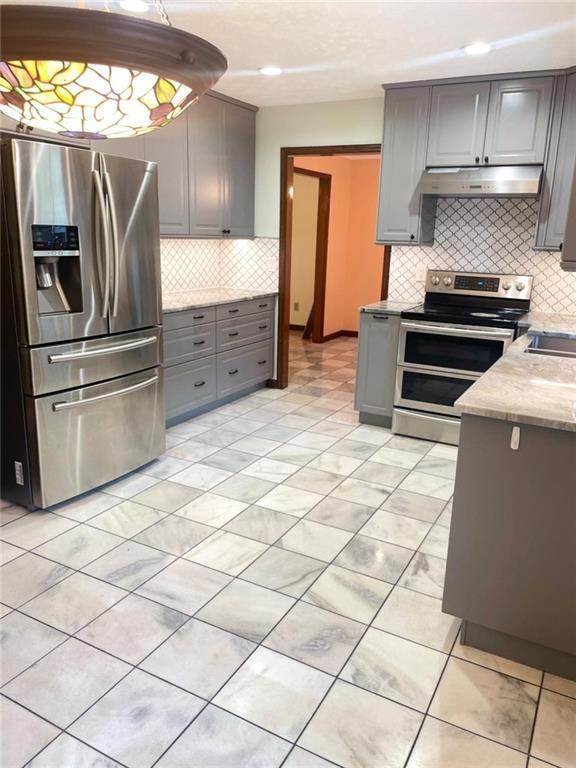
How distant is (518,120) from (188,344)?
2755 millimetres

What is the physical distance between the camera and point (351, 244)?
782 centimetres

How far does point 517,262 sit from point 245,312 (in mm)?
2199

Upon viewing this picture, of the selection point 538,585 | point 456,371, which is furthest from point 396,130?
point 538,585

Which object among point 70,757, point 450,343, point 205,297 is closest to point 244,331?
point 205,297

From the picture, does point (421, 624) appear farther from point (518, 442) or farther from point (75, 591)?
point (75, 591)

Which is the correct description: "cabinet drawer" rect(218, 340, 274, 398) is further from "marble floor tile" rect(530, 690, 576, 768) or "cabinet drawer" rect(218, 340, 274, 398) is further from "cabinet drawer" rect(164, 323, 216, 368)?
"marble floor tile" rect(530, 690, 576, 768)

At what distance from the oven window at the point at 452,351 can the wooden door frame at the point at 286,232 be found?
85 centimetres

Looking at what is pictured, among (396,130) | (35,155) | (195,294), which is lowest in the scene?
(195,294)

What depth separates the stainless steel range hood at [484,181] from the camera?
361 centimetres

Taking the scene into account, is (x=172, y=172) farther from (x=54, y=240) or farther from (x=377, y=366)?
(x=377, y=366)

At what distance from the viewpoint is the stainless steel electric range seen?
374 centimetres

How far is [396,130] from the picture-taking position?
407 cm

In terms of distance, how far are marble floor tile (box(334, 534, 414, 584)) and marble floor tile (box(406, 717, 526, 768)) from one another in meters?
0.77

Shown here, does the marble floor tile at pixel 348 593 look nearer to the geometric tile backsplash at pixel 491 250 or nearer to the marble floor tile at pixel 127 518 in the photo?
the marble floor tile at pixel 127 518
